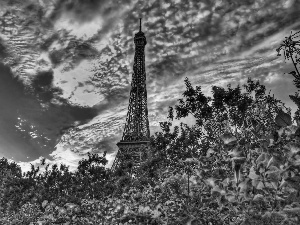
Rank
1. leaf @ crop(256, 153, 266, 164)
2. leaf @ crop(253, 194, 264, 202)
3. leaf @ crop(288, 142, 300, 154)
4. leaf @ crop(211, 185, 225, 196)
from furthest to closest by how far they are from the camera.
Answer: leaf @ crop(211, 185, 225, 196) < leaf @ crop(253, 194, 264, 202) < leaf @ crop(256, 153, 266, 164) < leaf @ crop(288, 142, 300, 154)

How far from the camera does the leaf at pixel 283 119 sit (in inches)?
56.0

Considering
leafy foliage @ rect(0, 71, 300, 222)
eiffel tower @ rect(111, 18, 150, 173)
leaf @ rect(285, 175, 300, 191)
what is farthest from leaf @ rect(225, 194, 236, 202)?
eiffel tower @ rect(111, 18, 150, 173)

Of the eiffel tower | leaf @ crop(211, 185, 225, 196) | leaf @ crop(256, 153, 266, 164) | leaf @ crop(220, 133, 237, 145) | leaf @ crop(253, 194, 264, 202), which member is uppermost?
the eiffel tower

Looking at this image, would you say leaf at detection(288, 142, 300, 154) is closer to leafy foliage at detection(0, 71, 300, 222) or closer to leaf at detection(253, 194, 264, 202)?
leafy foliage at detection(0, 71, 300, 222)

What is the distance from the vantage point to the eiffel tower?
34.7 meters

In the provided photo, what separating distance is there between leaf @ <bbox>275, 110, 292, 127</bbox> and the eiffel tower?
103 ft

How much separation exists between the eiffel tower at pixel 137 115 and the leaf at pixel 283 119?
103 ft

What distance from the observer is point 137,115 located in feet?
133

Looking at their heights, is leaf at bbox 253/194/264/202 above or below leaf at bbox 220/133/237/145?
below

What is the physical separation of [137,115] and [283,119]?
3917cm

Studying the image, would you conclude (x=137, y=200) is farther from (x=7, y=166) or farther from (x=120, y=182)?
(x=7, y=166)

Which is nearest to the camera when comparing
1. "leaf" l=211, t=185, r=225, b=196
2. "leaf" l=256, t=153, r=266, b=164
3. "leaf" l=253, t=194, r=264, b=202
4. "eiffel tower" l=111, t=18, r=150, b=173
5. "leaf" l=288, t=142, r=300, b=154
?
"leaf" l=288, t=142, r=300, b=154

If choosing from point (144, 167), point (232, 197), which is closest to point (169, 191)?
point (232, 197)

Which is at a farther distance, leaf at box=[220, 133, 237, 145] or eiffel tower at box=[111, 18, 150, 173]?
eiffel tower at box=[111, 18, 150, 173]
